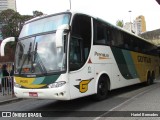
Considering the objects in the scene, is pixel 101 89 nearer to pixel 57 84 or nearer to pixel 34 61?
pixel 57 84

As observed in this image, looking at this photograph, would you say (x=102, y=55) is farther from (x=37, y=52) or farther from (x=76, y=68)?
(x=37, y=52)

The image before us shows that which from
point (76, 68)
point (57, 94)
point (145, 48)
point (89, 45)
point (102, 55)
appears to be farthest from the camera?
point (145, 48)

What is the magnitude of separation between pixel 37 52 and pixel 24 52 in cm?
61

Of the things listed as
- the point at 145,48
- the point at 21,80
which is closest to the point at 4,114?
the point at 21,80

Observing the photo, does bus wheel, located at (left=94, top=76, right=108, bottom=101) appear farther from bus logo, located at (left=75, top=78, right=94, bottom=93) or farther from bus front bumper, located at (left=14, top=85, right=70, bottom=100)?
bus front bumper, located at (left=14, top=85, right=70, bottom=100)

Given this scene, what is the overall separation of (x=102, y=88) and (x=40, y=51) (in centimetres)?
330

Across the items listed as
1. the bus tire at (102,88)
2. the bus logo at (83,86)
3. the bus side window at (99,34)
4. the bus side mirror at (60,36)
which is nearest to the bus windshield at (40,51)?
the bus side mirror at (60,36)

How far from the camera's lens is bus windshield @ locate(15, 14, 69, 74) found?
9.64 metres

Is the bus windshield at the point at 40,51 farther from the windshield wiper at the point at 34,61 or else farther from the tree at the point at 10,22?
the tree at the point at 10,22

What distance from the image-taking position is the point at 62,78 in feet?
31.0

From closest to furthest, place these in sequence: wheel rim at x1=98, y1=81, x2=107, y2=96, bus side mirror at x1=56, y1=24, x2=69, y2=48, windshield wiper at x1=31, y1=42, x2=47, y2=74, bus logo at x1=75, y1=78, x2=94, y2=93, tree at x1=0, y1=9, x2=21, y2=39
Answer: bus side mirror at x1=56, y1=24, x2=69, y2=48
windshield wiper at x1=31, y1=42, x2=47, y2=74
bus logo at x1=75, y1=78, x2=94, y2=93
wheel rim at x1=98, y1=81, x2=107, y2=96
tree at x1=0, y1=9, x2=21, y2=39

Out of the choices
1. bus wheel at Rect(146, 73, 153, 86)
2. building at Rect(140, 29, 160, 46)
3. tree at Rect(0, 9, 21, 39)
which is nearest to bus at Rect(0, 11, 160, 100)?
bus wheel at Rect(146, 73, 153, 86)

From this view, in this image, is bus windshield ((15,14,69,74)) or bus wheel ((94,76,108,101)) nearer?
bus windshield ((15,14,69,74))

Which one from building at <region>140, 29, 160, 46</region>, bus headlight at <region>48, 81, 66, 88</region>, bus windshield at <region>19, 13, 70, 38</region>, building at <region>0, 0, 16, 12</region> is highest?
building at <region>0, 0, 16, 12</region>
